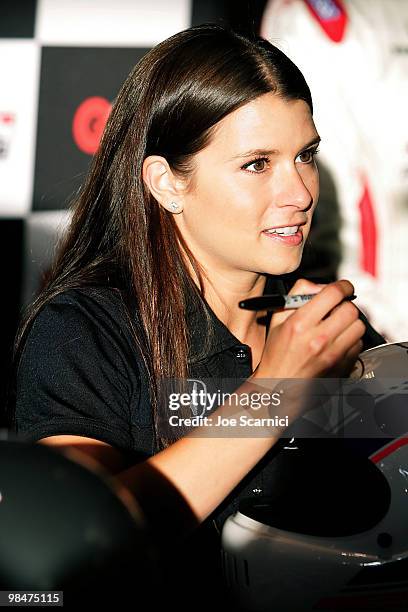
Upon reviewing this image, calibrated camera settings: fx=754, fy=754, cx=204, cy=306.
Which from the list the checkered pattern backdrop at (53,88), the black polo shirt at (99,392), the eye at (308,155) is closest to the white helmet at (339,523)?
the black polo shirt at (99,392)

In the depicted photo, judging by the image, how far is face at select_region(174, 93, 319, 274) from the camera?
84 centimetres

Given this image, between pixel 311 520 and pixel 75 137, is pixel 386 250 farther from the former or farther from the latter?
pixel 311 520

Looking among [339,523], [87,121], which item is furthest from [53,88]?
[339,523]

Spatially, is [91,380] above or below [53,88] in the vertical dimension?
below

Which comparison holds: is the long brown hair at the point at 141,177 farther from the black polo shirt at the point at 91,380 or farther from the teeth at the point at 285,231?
the teeth at the point at 285,231

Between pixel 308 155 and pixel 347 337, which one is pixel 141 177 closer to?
pixel 308 155

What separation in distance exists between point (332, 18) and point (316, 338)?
1004 millimetres

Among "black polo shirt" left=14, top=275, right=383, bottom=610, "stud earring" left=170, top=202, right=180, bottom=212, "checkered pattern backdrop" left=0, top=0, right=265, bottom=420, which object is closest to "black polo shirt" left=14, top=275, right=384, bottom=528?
"black polo shirt" left=14, top=275, right=383, bottom=610

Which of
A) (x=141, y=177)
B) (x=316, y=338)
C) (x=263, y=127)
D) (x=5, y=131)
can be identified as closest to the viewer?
(x=316, y=338)

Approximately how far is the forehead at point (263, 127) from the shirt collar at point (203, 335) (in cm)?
19

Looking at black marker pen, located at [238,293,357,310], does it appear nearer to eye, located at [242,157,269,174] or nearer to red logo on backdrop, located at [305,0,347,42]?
eye, located at [242,157,269,174]

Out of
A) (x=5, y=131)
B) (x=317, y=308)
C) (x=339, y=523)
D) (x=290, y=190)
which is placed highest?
(x=5, y=131)

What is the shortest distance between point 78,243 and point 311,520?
1.49 ft

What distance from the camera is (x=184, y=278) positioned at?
921 millimetres
